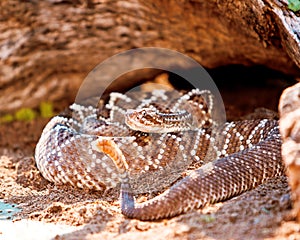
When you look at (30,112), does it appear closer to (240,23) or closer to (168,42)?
(168,42)

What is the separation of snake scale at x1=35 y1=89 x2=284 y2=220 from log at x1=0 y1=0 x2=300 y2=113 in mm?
819

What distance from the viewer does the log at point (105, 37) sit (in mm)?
4664

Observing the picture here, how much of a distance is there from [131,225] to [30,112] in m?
3.74

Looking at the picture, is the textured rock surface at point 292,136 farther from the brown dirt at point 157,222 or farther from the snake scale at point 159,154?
the snake scale at point 159,154

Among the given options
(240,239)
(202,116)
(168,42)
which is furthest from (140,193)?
(168,42)

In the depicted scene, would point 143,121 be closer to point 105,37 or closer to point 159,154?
point 159,154

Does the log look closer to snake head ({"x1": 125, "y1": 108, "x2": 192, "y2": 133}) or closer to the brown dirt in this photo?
snake head ({"x1": 125, "y1": 108, "x2": 192, "y2": 133})

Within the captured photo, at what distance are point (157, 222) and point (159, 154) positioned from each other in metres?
1.29

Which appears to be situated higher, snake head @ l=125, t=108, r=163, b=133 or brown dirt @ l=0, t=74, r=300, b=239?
snake head @ l=125, t=108, r=163, b=133

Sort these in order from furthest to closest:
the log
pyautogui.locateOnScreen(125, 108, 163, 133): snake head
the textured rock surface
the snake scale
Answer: the log → pyautogui.locateOnScreen(125, 108, 163, 133): snake head → the snake scale → the textured rock surface

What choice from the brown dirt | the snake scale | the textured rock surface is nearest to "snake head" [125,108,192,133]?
the snake scale

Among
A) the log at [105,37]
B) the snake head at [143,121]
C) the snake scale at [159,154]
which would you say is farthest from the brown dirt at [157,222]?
the log at [105,37]

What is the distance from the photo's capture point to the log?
15.3 ft

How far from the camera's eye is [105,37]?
17.5ft
